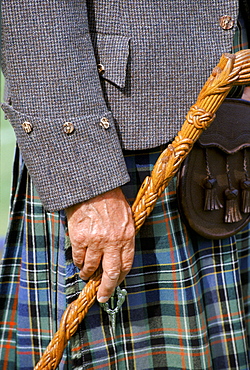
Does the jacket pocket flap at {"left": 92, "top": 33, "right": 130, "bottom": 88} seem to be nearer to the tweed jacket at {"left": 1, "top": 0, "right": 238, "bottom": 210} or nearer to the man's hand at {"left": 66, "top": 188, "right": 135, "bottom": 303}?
the tweed jacket at {"left": 1, "top": 0, "right": 238, "bottom": 210}

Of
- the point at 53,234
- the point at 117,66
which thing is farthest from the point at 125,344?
the point at 117,66

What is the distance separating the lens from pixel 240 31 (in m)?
1.06

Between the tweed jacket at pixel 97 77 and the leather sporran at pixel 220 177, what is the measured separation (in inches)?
4.1

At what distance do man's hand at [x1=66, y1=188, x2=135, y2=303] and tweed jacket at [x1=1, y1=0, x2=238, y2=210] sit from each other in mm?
34

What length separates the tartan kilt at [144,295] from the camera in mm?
972

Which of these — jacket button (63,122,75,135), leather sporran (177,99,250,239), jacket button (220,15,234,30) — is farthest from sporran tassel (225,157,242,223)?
jacket button (63,122,75,135)

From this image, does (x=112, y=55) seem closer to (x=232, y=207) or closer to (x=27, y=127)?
(x=27, y=127)

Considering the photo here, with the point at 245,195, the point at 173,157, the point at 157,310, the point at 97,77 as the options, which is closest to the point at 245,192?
the point at 245,195

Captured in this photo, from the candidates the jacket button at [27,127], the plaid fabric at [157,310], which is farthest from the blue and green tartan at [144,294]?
the jacket button at [27,127]

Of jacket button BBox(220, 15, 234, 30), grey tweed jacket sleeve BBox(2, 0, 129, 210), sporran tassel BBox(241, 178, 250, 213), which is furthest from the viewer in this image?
sporran tassel BBox(241, 178, 250, 213)

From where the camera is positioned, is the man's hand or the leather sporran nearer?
the man's hand

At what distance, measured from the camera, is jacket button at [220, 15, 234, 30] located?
0.92 metres

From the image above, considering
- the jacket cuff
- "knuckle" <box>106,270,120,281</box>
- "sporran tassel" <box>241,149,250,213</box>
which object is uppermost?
the jacket cuff

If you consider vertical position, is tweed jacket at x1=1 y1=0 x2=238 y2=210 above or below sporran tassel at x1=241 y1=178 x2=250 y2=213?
above
